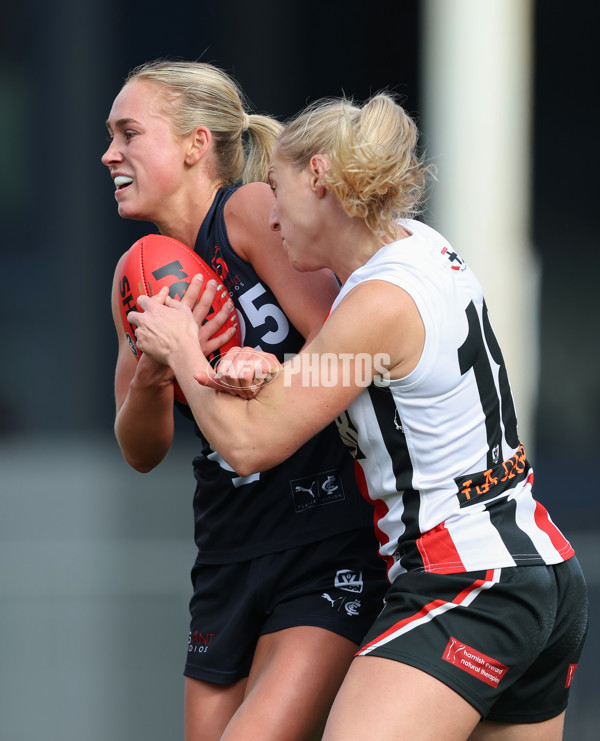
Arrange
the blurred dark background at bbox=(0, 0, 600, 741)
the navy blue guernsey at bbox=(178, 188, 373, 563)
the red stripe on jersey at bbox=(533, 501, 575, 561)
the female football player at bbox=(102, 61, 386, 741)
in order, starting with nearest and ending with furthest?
the red stripe on jersey at bbox=(533, 501, 575, 561), the female football player at bbox=(102, 61, 386, 741), the navy blue guernsey at bbox=(178, 188, 373, 563), the blurred dark background at bbox=(0, 0, 600, 741)

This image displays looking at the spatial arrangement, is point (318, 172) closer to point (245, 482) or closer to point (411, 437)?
point (411, 437)

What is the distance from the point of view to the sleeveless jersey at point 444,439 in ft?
5.14

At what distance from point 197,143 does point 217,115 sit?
0.08 metres

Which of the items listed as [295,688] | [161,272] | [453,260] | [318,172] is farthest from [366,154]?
[295,688]

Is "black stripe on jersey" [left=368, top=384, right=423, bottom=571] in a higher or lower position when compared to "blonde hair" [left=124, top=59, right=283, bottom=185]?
lower

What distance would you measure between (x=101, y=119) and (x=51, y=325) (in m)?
1.08

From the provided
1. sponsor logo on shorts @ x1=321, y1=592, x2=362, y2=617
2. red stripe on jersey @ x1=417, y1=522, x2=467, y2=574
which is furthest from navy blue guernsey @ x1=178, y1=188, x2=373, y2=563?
red stripe on jersey @ x1=417, y1=522, x2=467, y2=574

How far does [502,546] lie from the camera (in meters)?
1.59

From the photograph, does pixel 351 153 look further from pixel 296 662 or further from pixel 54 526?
pixel 54 526

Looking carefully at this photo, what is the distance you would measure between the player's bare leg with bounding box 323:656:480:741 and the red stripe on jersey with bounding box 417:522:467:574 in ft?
0.55

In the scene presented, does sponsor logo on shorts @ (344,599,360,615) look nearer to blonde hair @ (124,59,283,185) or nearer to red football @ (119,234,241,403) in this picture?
red football @ (119,234,241,403)

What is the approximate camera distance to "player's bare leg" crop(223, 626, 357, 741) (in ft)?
5.77

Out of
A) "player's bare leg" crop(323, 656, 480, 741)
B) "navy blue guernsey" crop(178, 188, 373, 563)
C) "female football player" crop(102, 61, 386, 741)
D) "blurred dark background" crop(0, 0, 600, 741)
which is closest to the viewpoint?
→ "player's bare leg" crop(323, 656, 480, 741)

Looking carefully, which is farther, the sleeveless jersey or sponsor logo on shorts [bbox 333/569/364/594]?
sponsor logo on shorts [bbox 333/569/364/594]
